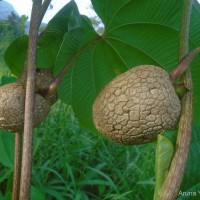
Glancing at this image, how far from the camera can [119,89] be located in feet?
1.98

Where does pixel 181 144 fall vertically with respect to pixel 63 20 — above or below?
below

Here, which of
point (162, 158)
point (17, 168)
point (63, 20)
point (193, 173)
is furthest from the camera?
point (63, 20)

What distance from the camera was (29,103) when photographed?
2.16ft

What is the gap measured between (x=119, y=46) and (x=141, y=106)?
18.0 inches

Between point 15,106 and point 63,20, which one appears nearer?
point 15,106

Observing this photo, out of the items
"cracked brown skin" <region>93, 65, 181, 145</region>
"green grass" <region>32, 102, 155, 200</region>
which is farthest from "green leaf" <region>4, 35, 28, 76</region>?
"green grass" <region>32, 102, 155, 200</region>

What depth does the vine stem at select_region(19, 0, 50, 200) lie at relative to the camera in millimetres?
606

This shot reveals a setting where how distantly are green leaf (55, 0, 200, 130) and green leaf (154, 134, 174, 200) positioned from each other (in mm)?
347

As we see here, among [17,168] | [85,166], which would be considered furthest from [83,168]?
[17,168]

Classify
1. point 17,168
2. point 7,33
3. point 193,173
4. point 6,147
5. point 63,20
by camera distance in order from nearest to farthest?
point 193,173 < point 17,168 < point 63,20 < point 6,147 < point 7,33

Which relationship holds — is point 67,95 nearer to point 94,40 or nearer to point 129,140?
point 94,40

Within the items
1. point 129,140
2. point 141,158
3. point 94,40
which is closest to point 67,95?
point 94,40

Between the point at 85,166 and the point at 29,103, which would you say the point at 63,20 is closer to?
the point at 29,103

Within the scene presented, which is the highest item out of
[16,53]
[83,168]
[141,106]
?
[16,53]
